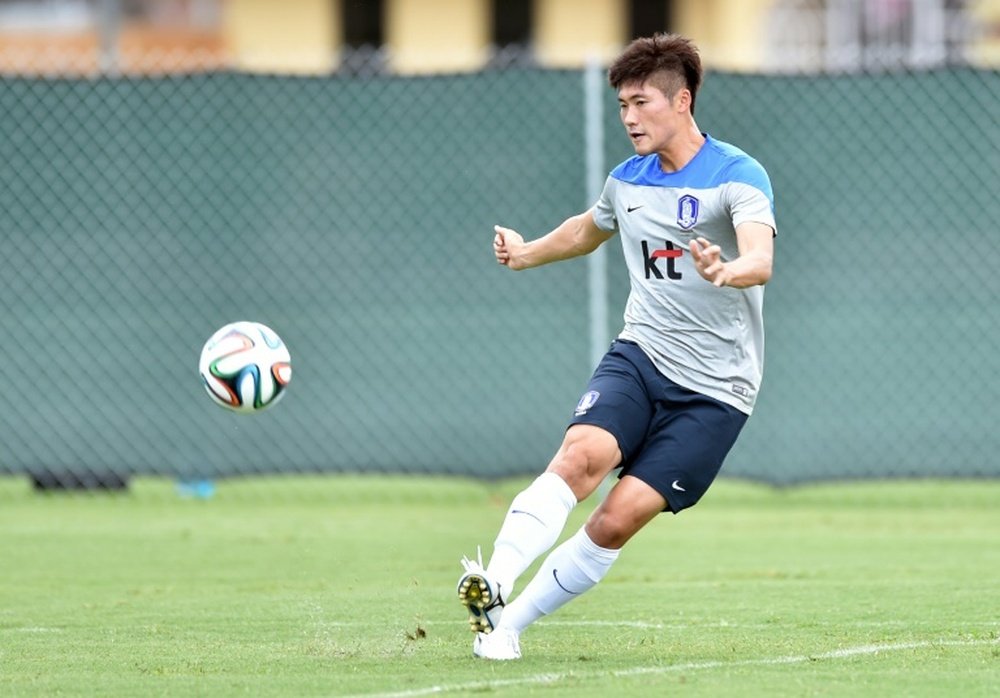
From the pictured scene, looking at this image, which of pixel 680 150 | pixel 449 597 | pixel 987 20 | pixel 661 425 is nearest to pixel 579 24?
pixel 987 20

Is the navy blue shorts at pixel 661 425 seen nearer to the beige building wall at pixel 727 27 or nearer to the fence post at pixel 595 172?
the fence post at pixel 595 172

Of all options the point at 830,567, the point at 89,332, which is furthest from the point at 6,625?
the point at 89,332

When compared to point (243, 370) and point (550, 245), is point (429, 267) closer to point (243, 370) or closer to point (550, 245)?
point (243, 370)

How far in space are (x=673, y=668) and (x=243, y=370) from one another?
2.18 meters

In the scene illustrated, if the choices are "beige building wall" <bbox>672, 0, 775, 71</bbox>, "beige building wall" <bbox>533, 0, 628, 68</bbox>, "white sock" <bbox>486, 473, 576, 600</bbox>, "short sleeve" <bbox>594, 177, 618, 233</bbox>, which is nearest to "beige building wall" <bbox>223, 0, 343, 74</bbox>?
"beige building wall" <bbox>533, 0, 628, 68</bbox>

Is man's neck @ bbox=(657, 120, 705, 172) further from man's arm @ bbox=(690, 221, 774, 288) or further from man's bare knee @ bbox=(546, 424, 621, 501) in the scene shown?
man's bare knee @ bbox=(546, 424, 621, 501)

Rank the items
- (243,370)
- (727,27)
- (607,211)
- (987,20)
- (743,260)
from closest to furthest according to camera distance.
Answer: (743,260), (607,211), (243,370), (987,20), (727,27)

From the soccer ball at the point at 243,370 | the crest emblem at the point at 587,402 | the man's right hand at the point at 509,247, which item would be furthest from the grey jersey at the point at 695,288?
the soccer ball at the point at 243,370

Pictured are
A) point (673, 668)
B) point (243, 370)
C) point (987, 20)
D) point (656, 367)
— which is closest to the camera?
point (673, 668)

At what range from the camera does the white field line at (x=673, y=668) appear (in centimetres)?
573

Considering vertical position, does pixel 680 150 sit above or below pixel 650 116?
below

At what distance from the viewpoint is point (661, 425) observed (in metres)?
6.55

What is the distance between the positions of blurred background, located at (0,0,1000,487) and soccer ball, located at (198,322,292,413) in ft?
15.0

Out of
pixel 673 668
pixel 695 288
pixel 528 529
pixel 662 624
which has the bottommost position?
pixel 662 624
